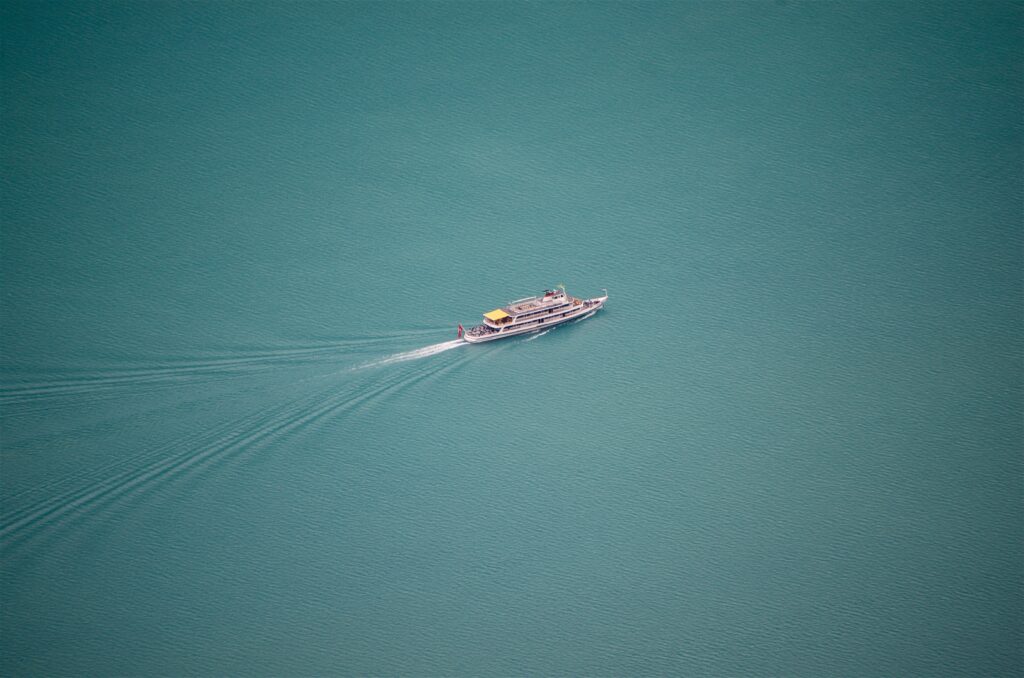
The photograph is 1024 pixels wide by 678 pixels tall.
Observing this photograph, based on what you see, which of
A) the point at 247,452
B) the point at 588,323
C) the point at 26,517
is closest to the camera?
the point at 26,517

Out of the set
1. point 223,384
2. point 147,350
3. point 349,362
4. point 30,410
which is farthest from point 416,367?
point 30,410

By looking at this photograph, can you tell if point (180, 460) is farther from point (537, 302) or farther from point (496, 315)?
point (537, 302)

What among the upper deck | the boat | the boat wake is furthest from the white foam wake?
the upper deck

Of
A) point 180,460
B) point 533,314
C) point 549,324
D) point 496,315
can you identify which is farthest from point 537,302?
point 180,460

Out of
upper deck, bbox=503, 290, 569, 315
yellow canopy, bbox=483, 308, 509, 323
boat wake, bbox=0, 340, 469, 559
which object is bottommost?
boat wake, bbox=0, 340, 469, 559

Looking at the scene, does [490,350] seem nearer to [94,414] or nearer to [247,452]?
[247,452]

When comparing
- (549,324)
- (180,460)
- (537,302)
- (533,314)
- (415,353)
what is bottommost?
(180,460)

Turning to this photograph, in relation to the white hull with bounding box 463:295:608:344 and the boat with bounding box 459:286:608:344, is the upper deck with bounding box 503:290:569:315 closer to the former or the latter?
the boat with bounding box 459:286:608:344
